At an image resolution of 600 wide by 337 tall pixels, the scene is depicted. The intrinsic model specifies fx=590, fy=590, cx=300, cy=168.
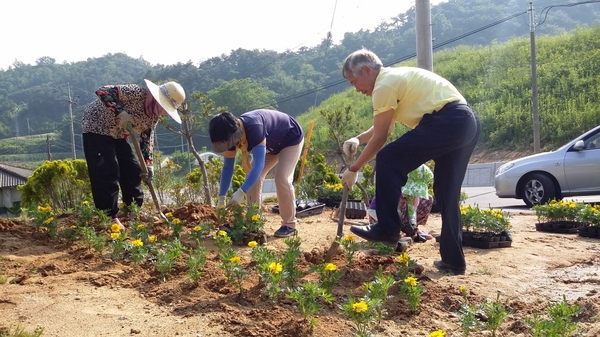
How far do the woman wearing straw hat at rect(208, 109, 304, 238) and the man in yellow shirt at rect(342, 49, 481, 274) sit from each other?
3.35 ft

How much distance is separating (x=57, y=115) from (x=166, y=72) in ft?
65.2

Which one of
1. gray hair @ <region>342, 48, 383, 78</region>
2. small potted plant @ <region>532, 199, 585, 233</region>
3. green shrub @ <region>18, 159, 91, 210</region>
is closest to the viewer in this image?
gray hair @ <region>342, 48, 383, 78</region>

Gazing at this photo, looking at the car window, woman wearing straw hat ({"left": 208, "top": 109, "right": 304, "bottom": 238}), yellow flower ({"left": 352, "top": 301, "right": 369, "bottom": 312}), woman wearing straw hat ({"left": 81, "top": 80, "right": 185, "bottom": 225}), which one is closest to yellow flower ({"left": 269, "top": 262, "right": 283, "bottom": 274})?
yellow flower ({"left": 352, "top": 301, "right": 369, "bottom": 312})

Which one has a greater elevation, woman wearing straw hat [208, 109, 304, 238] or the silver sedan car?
woman wearing straw hat [208, 109, 304, 238]

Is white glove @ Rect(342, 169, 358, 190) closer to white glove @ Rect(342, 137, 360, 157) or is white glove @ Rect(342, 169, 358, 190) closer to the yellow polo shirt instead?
white glove @ Rect(342, 137, 360, 157)

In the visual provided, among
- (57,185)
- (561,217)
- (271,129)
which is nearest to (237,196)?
(271,129)

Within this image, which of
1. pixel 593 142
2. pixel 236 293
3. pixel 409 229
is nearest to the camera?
pixel 236 293

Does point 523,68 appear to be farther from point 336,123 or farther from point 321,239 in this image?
point 321,239

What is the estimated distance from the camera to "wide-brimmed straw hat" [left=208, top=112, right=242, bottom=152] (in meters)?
4.69

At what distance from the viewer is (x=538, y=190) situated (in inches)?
395

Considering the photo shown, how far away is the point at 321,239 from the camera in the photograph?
556 centimetres

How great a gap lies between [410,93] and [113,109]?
9.29ft

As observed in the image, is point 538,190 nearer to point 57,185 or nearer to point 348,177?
point 348,177

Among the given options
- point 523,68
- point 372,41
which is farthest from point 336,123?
point 372,41
